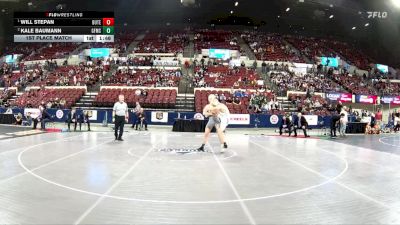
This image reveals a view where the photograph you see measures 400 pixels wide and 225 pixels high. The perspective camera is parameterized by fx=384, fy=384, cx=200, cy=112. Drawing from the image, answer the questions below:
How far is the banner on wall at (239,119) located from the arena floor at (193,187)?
1404 cm

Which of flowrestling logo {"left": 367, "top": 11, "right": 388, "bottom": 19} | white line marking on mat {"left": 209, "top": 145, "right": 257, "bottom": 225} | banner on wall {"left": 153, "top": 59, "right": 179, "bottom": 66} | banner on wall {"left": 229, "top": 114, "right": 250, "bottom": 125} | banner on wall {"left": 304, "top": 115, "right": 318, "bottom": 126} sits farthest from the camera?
banner on wall {"left": 153, "top": 59, "right": 179, "bottom": 66}

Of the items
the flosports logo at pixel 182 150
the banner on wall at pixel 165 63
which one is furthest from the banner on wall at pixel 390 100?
the flosports logo at pixel 182 150

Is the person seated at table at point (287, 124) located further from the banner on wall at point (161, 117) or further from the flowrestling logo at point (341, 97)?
the flowrestling logo at point (341, 97)

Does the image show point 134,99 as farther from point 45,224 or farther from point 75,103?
point 45,224

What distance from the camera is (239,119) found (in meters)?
25.5

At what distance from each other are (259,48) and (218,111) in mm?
33585

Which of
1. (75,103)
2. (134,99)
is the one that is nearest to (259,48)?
(134,99)

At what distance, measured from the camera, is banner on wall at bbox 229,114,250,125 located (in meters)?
25.5

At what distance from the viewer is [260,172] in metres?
8.35
